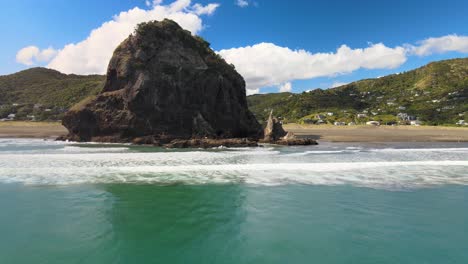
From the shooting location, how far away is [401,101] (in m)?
155

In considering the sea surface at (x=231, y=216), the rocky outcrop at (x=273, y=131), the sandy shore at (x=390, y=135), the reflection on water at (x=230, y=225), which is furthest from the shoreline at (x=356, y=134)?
the reflection on water at (x=230, y=225)

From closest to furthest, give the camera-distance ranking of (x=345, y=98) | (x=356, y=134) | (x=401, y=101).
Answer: (x=356, y=134) < (x=401, y=101) < (x=345, y=98)

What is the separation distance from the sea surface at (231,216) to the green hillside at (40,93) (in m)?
100

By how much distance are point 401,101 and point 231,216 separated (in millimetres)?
163932

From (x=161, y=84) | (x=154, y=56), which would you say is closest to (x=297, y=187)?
(x=161, y=84)

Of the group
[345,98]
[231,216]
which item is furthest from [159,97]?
[345,98]

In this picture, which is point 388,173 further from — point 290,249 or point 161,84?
point 161,84

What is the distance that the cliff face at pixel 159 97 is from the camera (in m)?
51.7

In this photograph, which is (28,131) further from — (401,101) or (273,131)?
(401,101)

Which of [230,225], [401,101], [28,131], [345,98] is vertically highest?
[345,98]

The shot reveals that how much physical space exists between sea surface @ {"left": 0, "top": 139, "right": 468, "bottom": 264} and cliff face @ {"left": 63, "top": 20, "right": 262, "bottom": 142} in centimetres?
2965

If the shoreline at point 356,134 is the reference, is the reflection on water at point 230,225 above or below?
below

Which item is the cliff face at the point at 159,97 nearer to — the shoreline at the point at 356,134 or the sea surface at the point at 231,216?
the shoreline at the point at 356,134

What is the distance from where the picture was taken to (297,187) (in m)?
17.7
